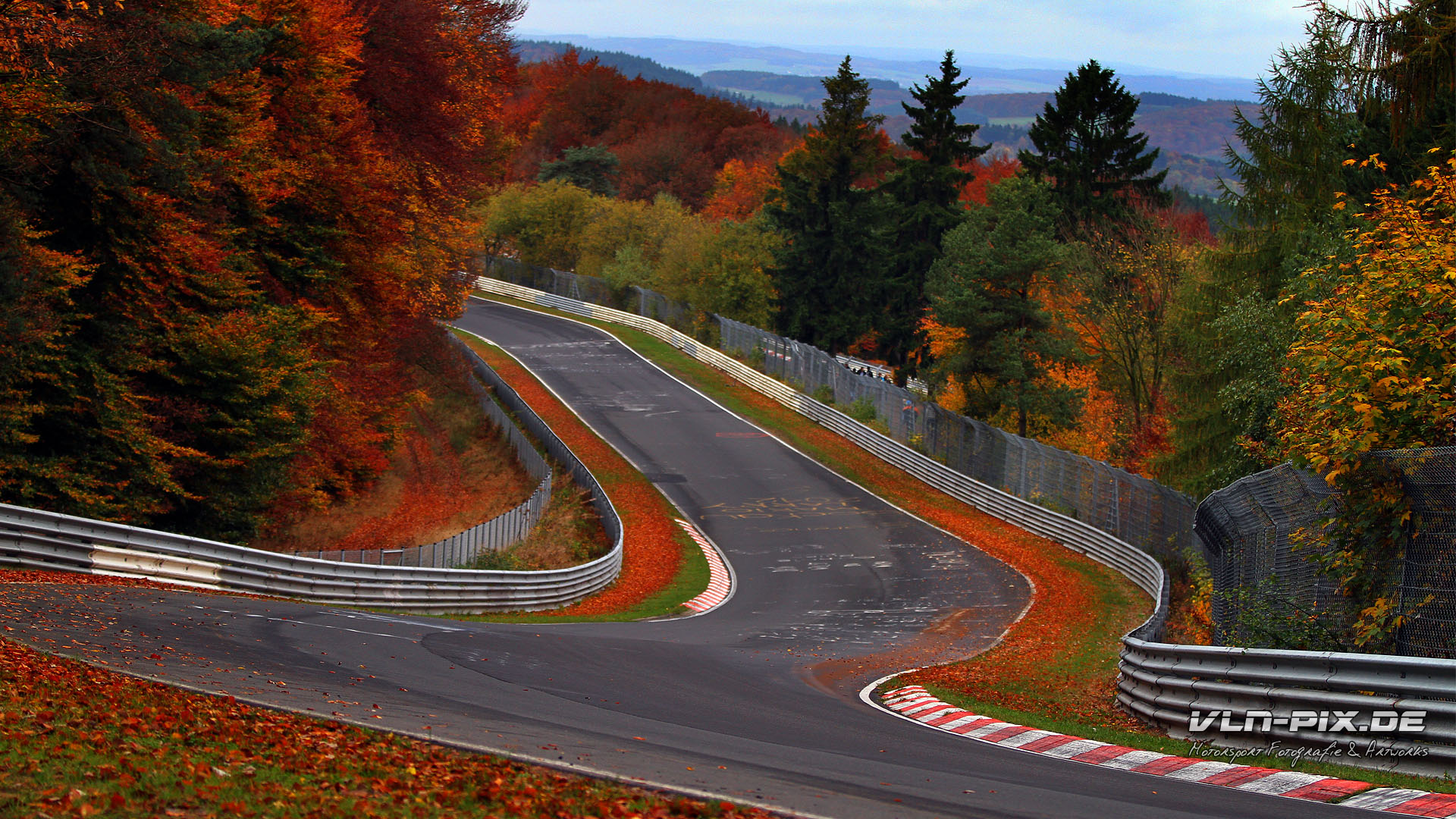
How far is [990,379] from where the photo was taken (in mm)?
42375

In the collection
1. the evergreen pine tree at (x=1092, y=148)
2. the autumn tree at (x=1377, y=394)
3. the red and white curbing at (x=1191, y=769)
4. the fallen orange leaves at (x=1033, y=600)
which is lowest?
the fallen orange leaves at (x=1033, y=600)

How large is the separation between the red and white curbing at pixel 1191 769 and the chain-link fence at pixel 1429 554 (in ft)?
5.17

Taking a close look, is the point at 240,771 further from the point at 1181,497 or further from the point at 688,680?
the point at 1181,497

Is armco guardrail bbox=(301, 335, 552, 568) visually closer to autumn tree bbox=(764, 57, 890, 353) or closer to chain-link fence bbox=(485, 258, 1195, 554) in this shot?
chain-link fence bbox=(485, 258, 1195, 554)

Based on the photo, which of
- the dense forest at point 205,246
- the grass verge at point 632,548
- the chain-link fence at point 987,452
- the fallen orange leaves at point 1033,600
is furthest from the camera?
the chain-link fence at point 987,452

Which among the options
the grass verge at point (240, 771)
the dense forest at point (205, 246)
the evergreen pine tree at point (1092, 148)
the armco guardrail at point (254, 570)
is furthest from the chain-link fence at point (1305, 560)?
the evergreen pine tree at point (1092, 148)

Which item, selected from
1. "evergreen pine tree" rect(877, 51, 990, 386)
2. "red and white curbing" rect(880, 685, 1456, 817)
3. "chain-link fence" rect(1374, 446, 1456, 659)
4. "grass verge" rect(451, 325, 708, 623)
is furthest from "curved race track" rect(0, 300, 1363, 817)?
"evergreen pine tree" rect(877, 51, 990, 386)

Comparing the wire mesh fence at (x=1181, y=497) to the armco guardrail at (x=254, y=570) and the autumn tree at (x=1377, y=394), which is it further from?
the armco guardrail at (x=254, y=570)

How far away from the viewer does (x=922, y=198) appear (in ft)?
215

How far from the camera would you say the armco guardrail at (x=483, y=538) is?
2048cm

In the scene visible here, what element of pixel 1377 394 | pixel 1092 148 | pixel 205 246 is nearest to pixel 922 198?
pixel 1092 148

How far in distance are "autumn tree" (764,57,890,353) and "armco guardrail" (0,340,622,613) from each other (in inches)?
1614

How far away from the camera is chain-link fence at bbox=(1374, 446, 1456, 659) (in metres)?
8.67

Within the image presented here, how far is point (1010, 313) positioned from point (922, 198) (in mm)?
26797
